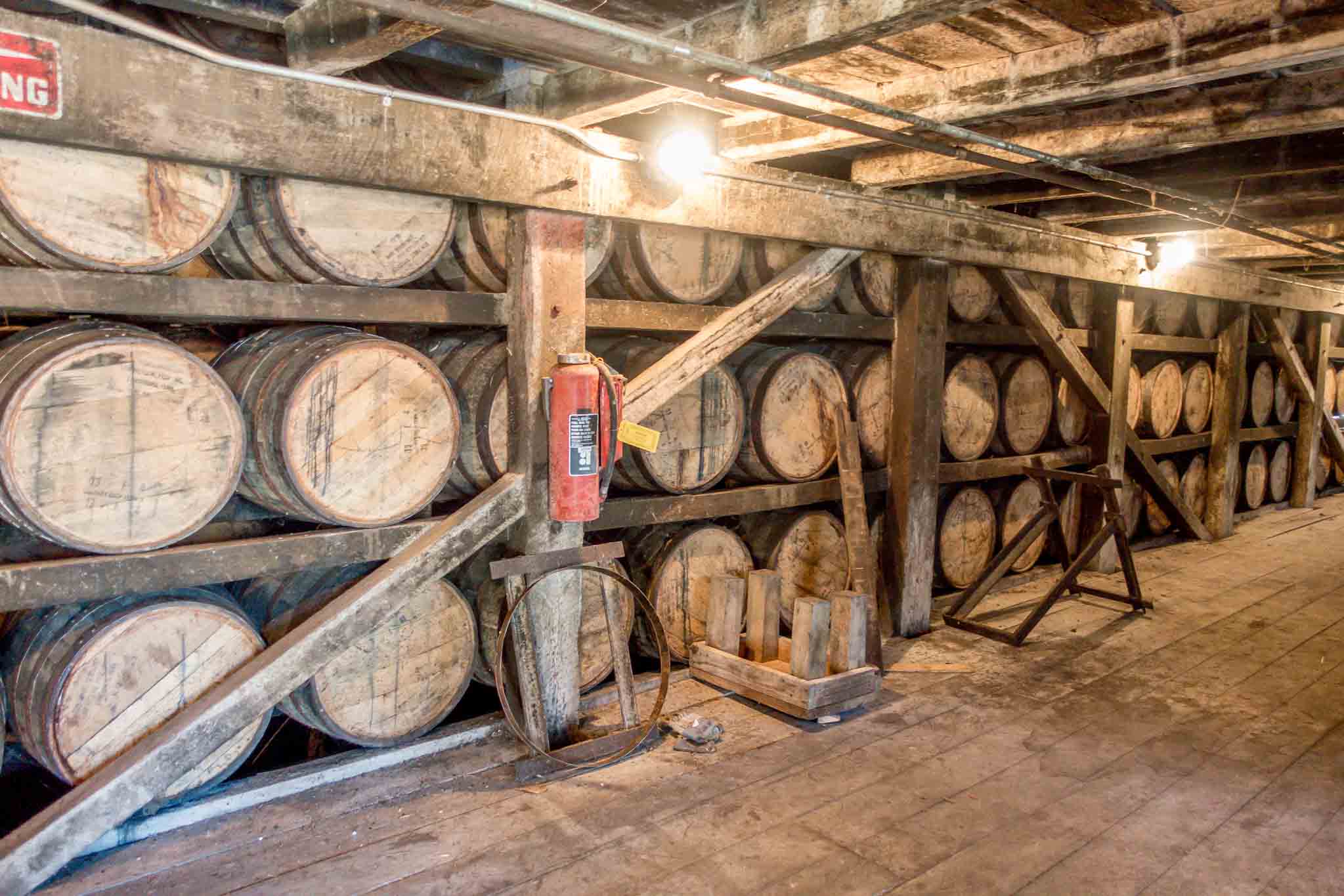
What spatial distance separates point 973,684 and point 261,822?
322 cm

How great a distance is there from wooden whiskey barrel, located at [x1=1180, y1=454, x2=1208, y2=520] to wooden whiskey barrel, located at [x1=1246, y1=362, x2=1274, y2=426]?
43.1 inches

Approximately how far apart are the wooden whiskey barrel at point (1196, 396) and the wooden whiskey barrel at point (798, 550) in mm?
4651

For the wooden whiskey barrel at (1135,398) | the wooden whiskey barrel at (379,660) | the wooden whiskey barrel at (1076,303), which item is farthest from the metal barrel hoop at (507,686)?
the wooden whiskey barrel at (1135,398)

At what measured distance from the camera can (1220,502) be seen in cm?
859

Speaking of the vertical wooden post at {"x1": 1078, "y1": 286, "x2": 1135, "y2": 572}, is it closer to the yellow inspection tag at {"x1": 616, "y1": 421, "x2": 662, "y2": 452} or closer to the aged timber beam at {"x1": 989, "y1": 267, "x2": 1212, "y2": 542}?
the aged timber beam at {"x1": 989, "y1": 267, "x2": 1212, "y2": 542}

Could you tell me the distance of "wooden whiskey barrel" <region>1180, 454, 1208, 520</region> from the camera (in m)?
8.54

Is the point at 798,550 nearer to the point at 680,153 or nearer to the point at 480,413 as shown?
the point at 480,413

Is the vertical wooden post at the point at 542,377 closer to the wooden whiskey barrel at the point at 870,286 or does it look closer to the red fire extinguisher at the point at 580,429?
the red fire extinguisher at the point at 580,429

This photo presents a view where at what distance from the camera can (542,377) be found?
3.61 metres

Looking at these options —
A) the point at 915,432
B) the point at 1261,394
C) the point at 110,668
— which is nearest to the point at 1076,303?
the point at 915,432

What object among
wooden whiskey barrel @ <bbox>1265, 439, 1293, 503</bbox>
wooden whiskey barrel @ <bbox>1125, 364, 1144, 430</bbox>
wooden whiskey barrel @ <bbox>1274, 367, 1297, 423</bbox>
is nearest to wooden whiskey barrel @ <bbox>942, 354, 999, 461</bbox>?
wooden whiskey barrel @ <bbox>1125, 364, 1144, 430</bbox>

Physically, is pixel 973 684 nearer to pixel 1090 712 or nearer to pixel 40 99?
pixel 1090 712

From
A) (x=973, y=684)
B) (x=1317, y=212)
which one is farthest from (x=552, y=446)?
(x=1317, y=212)

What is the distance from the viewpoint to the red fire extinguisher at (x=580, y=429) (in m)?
3.48
